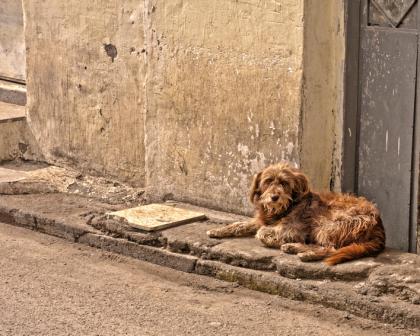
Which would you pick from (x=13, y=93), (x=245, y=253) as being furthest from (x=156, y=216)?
(x=13, y=93)

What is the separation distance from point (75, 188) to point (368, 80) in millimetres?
3322

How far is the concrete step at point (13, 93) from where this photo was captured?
12000mm

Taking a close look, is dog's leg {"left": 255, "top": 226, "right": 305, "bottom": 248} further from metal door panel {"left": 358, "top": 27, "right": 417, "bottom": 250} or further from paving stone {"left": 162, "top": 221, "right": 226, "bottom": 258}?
metal door panel {"left": 358, "top": 27, "right": 417, "bottom": 250}

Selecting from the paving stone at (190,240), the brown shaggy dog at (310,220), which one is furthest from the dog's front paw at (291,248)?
the paving stone at (190,240)

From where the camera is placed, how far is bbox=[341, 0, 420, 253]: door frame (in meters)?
8.14

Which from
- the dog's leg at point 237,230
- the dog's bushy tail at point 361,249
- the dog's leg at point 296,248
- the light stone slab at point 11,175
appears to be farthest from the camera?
the light stone slab at point 11,175

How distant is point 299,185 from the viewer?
796 centimetres

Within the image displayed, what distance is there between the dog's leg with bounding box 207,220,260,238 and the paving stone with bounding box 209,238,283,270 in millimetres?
75

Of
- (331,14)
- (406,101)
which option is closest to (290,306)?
(406,101)

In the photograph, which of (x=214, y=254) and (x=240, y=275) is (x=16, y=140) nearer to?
(x=214, y=254)

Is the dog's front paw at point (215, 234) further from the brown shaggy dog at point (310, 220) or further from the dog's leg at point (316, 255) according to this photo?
the dog's leg at point (316, 255)

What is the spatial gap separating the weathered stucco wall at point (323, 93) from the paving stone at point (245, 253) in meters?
0.80

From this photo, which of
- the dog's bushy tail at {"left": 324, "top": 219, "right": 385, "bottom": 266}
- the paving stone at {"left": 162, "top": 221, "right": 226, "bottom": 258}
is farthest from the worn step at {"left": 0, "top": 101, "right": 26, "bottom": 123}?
the dog's bushy tail at {"left": 324, "top": 219, "right": 385, "bottom": 266}

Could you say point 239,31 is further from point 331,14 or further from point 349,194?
point 349,194
